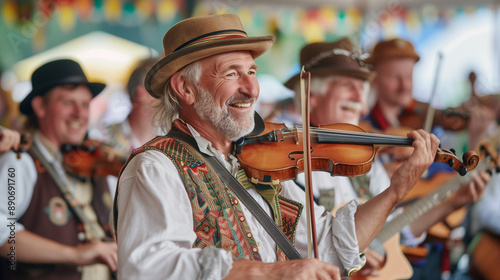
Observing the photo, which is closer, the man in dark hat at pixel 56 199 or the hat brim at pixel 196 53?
the hat brim at pixel 196 53

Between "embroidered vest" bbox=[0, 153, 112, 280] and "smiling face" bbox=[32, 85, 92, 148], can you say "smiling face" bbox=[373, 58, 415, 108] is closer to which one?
"smiling face" bbox=[32, 85, 92, 148]

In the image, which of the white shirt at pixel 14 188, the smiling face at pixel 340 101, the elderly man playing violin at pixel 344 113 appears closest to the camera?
the white shirt at pixel 14 188

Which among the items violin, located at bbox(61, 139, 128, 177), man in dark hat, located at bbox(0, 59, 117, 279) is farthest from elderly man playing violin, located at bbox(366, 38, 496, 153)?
man in dark hat, located at bbox(0, 59, 117, 279)

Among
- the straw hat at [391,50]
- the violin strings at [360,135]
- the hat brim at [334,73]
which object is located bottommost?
the straw hat at [391,50]

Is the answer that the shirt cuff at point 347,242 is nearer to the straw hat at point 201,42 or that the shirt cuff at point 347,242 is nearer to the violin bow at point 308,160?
the violin bow at point 308,160

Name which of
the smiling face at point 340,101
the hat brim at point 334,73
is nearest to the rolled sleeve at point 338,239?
the smiling face at point 340,101

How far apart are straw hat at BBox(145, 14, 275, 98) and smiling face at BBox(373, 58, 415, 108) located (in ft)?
7.28

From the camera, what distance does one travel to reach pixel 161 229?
1.51 m

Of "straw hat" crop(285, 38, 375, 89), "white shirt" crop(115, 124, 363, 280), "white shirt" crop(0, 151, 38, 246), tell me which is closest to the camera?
"white shirt" crop(115, 124, 363, 280)

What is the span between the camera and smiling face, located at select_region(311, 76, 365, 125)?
2.92m

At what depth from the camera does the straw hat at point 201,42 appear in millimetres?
1777

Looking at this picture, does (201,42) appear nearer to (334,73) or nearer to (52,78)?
(334,73)

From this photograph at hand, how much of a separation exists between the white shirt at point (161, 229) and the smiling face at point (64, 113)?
1417 millimetres

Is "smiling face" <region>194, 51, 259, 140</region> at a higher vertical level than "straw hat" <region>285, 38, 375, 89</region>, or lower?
higher
